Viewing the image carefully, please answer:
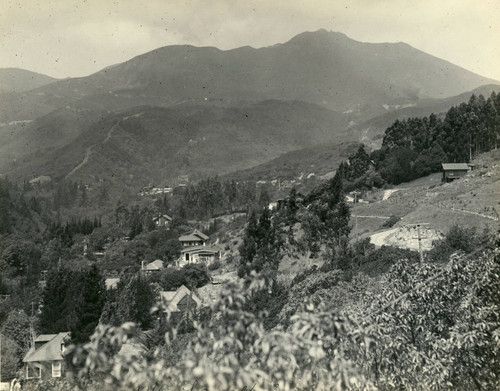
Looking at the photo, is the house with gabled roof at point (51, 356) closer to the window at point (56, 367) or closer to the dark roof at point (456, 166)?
the window at point (56, 367)

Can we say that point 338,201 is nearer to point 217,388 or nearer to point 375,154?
point 375,154

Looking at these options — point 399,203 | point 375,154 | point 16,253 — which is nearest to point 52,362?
point 399,203

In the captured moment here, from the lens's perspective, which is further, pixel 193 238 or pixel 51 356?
pixel 193 238

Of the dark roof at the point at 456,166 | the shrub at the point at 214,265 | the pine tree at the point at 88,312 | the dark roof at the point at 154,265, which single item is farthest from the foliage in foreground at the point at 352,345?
the dark roof at the point at 456,166

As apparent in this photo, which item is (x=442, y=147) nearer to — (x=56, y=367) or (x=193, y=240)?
(x=193, y=240)

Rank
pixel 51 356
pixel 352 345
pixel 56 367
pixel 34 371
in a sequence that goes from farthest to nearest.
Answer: pixel 56 367
pixel 51 356
pixel 34 371
pixel 352 345

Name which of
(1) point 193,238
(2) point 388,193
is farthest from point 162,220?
(2) point 388,193

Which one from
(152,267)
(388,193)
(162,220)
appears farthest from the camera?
(162,220)

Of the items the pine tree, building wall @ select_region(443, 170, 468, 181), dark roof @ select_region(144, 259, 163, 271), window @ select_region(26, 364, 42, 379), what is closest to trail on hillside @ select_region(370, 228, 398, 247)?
the pine tree
